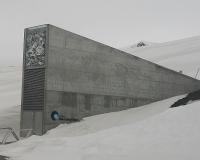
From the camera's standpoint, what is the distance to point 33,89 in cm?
1831

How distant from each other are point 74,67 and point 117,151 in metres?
7.92

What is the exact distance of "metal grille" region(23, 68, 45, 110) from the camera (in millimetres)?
17848

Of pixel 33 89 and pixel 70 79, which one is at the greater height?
pixel 70 79

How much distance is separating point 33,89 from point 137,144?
309 inches

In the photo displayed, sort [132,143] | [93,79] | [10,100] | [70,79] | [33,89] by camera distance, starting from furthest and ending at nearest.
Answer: [10,100], [93,79], [70,79], [33,89], [132,143]

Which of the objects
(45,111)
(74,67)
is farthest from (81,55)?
(45,111)

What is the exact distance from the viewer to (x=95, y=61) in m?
19.5

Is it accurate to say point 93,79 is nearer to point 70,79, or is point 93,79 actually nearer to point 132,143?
point 70,79

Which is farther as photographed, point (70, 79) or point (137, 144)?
point (70, 79)

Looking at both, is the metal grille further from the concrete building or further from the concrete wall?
the concrete wall

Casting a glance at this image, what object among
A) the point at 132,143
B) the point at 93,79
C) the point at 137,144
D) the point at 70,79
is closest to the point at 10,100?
the point at 93,79

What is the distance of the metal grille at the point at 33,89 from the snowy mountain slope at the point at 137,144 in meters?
3.56

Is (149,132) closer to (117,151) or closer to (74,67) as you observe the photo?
(117,151)

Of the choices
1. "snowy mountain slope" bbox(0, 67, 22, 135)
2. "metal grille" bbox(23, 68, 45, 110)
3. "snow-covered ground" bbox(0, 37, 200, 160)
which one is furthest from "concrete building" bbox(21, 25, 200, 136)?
"snowy mountain slope" bbox(0, 67, 22, 135)
